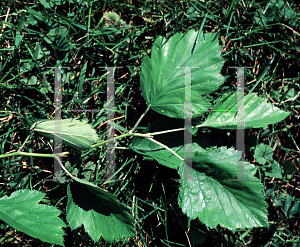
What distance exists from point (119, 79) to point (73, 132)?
19.3 inches

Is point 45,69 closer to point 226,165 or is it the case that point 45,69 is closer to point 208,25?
point 208,25

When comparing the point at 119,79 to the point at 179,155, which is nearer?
the point at 179,155

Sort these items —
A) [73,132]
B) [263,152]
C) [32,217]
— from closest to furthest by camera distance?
[32,217] < [73,132] < [263,152]

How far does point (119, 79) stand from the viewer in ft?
5.93

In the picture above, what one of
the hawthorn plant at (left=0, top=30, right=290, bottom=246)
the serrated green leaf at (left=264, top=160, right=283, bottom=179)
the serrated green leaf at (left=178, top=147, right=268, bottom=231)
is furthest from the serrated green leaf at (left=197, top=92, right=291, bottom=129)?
the serrated green leaf at (left=264, top=160, right=283, bottom=179)

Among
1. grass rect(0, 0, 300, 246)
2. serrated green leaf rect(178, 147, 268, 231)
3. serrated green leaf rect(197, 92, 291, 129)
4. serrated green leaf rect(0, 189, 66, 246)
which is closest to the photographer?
serrated green leaf rect(0, 189, 66, 246)

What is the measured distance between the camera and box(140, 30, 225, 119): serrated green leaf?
152 centimetres

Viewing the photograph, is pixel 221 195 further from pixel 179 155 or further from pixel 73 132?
pixel 73 132

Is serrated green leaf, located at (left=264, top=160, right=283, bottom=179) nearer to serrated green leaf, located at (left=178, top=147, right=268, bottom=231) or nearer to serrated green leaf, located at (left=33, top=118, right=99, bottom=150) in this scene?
serrated green leaf, located at (left=178, top=147, right=268, bottom=231)

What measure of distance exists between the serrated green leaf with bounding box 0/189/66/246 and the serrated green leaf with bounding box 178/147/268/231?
0.64 meters

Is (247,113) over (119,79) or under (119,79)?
under

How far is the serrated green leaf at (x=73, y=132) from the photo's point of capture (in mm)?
1513

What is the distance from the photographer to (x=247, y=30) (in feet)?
5.96

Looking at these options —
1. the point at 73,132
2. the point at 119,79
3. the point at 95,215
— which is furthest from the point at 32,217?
the point at 119,79
